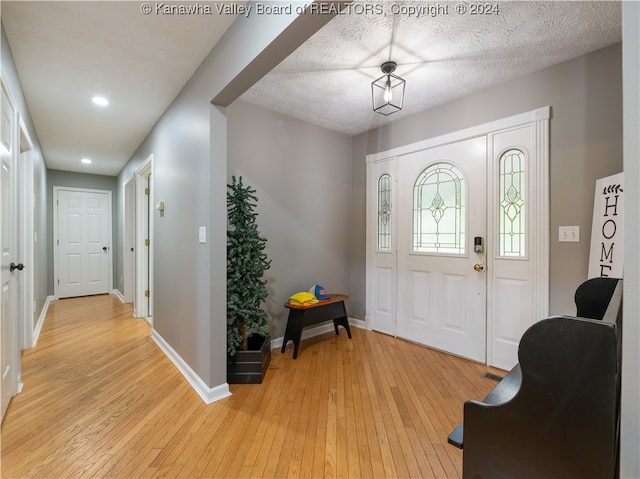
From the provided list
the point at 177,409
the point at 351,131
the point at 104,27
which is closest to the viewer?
the point at 104,27

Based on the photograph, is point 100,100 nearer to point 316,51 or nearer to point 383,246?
point 316,51

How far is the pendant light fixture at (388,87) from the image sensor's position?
88.2 inches

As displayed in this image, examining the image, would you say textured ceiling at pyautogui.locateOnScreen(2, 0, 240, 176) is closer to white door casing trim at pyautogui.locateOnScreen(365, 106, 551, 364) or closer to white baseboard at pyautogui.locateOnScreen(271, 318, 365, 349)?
white door casing trim at pyautogui.locateOnScreen(365, 106, 551, 364)

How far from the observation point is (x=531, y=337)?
79 centimetres

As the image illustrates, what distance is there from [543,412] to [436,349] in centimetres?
234

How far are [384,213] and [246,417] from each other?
243 centimetres

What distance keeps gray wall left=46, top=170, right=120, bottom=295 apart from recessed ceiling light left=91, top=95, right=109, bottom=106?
11.4ft

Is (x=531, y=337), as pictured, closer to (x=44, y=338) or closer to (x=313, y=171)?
(x=313, y=171)

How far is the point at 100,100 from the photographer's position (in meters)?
2.78

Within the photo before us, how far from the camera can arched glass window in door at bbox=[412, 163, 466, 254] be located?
286cm

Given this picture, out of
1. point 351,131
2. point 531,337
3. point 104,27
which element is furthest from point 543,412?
point 351,131

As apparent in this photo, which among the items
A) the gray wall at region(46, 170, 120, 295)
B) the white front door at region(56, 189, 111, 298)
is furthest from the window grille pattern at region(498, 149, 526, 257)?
the white front door at region(56, 189, 111, 298)

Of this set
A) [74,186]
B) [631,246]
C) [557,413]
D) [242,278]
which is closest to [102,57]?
[242,278]

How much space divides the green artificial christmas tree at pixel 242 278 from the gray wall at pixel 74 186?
14.8ft
